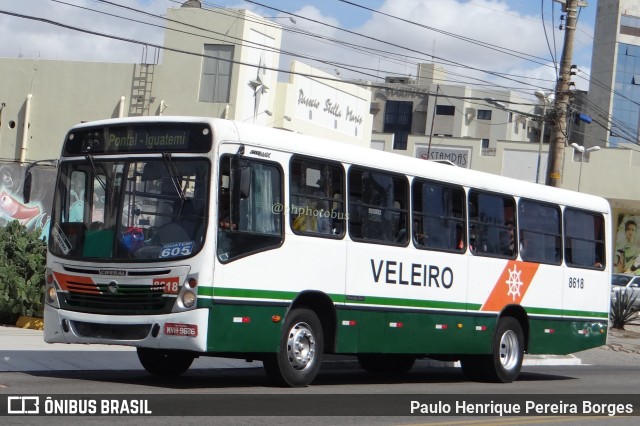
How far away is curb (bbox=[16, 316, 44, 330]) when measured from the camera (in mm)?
19547

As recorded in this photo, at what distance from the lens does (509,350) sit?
55.6 feet

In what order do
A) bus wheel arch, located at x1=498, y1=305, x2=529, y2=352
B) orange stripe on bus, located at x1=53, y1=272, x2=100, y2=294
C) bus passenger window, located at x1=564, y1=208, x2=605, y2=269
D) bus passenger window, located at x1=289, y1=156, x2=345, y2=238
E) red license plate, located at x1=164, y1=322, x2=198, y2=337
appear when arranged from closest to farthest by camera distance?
red license plate, located at x1=164, y1=322, x2=198, y2=337, orange stripe on bus, located at x1=53, y1=272, x2=100, y2=294, bus passenger window, located at x1=289, y1=156, x2=345, y2=238, bus wheel arch, located at x1=498, y1=305, x2=529, y2=352, bus passenger window, located at x1=564, y1=208, x2=605, y2=269

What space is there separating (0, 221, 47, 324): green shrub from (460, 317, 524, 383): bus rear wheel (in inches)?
303

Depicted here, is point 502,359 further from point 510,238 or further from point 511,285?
point 510,238

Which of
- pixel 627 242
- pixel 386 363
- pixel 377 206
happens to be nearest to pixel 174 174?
pixel 377 206

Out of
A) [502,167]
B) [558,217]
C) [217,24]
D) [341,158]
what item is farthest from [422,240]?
[502,167]

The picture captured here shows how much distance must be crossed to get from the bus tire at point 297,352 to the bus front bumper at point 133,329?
122cm

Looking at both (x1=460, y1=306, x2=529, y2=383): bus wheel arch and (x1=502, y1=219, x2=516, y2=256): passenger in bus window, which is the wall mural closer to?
(x1=460, y1=306, x2=529, y2=383): bus wheel arch

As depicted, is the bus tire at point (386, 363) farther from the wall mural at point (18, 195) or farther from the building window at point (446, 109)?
the building window at point (446, 109)

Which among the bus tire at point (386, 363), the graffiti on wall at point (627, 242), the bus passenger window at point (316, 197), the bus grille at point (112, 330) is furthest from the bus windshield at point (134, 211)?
the graffiti on wall at point (627, 242)

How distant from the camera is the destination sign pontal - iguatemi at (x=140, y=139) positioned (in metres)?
12.2

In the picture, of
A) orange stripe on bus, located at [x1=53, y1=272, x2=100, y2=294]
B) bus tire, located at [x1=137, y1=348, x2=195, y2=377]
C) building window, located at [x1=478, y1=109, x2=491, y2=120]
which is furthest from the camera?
building window, located at [x1=478, y1=109, x2=491, y2=120]

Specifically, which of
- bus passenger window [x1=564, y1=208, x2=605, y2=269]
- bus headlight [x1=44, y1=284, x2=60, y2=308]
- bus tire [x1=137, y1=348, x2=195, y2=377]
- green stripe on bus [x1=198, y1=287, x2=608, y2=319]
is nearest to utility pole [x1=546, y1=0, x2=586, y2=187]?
bus passenger window [x1=564, y1=208, x2=605, y2=269]

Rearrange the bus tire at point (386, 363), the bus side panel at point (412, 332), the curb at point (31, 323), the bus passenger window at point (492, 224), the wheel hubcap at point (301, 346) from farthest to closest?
the curb at point (31, 323), the bus tire at point (386, 363), the bus passenger window at point (492, 224), the bus side panel at point (412, 332), the wheel hubcap at point (301, 346)
